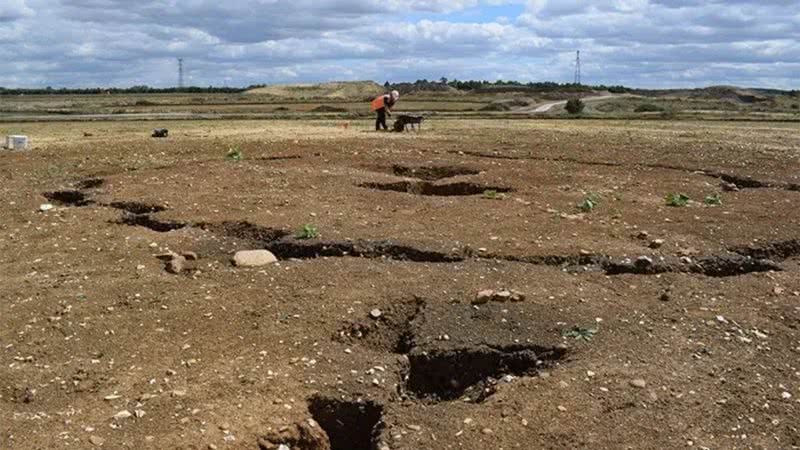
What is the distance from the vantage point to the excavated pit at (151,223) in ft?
29.8

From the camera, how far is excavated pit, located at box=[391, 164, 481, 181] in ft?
41.4

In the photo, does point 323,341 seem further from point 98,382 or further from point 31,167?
point 31,167

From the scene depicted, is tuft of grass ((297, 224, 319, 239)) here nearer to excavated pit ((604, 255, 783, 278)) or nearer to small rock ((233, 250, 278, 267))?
small rock ((233, 250, 278, 267))

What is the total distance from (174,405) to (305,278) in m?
2.22

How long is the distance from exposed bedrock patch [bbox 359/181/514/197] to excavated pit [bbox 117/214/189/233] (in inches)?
121

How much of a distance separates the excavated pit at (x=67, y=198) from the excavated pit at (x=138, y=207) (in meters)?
0.66

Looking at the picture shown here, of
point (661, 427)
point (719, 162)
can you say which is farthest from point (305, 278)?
point (719, 162)

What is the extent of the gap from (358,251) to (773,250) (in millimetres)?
4114

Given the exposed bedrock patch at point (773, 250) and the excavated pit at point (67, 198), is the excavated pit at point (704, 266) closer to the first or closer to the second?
the exposed bedrock patch at point (773, 250)

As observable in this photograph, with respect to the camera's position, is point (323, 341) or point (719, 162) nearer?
point (323, 341)

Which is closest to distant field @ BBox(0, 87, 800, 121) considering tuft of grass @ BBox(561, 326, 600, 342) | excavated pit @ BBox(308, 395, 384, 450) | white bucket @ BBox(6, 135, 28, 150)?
white bucket @ BBox(6, 135, 28, 150)

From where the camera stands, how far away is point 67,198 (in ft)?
35.8

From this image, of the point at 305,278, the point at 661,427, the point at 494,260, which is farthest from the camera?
the point at 494,260

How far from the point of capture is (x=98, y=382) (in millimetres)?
5391
